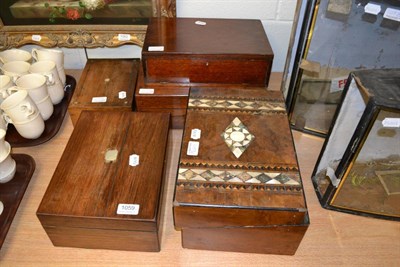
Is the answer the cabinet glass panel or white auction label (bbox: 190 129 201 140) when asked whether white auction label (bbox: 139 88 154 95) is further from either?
the cabinet glass panel

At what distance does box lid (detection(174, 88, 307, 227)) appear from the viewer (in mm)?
740

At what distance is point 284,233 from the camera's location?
78 cm

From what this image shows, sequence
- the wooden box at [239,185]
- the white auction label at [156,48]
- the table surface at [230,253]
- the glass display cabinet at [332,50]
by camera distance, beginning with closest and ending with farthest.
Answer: the wooden box at [239,185] < the table surface at [230,253] < the glass display cabinet at [332,50] < the white auction label at [156,48]

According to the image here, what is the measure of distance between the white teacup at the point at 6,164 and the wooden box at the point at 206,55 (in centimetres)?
48

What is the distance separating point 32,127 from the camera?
3.48ft

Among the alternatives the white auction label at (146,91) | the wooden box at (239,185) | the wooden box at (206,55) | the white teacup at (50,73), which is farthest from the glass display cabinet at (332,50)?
the white teacup at (50,73)

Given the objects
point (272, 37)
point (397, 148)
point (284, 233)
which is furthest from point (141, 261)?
point (272, 37)

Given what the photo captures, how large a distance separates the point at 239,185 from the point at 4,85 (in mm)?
831

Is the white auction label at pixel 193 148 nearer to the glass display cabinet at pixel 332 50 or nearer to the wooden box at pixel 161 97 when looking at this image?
the wooden box at pixel 161 97

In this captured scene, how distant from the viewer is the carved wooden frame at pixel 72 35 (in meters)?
1.28

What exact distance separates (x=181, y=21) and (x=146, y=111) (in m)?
0.37

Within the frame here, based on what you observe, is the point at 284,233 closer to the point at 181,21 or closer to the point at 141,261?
the point at 141,261

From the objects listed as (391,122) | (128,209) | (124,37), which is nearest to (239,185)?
(128,209)

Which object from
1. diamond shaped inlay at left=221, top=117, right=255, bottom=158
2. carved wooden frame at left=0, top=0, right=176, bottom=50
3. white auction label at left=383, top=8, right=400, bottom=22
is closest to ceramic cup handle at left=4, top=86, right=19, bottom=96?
carved wooden frame at left=0, top=0, right=176, bottom=50
